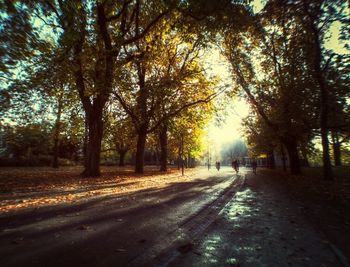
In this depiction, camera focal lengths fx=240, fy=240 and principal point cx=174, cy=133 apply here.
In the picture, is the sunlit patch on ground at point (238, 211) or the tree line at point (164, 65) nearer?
the sunlit patch on ground at point (238, 211)

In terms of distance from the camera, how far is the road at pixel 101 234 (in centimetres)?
389

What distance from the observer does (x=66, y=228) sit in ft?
18.2

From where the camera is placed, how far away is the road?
153 inches

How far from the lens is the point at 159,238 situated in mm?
4992

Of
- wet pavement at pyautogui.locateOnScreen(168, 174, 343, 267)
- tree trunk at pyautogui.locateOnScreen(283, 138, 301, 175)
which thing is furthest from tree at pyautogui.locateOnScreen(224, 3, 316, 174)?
wet pavement at pyautogui.locateOnScreen(168, 174, 343, 267)

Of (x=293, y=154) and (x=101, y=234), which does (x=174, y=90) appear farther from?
(x=101, y=234)

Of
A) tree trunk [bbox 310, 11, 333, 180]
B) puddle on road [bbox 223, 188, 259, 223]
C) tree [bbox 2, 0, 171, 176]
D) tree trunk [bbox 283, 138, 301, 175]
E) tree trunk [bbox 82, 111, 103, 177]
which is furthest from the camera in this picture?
tree trunk [bbox 283, 138, 301, 175]

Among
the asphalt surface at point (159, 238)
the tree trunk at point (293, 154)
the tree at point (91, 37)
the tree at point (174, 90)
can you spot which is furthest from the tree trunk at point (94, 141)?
the tree trunk at point (293, 154)

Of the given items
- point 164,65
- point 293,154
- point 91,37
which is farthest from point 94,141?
point 293,154

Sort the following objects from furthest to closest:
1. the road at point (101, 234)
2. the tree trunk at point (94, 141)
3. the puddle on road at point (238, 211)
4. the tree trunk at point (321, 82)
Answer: the tree trunk at point (94, 141) < the tree trunk at point (321, 82) < the puddle on road at point (238, 211) < the road at point (101, 234)

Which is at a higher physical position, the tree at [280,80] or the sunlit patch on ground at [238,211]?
the tree at [280,80]

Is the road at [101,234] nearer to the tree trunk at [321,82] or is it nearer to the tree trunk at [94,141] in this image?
the tree trunk at [94,141]

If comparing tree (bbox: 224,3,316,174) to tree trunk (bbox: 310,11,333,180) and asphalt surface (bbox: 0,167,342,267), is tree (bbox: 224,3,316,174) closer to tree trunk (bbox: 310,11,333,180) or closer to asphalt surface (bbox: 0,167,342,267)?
tree trunk (bbox: 310,11,333,180)

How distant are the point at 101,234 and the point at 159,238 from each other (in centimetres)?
127
